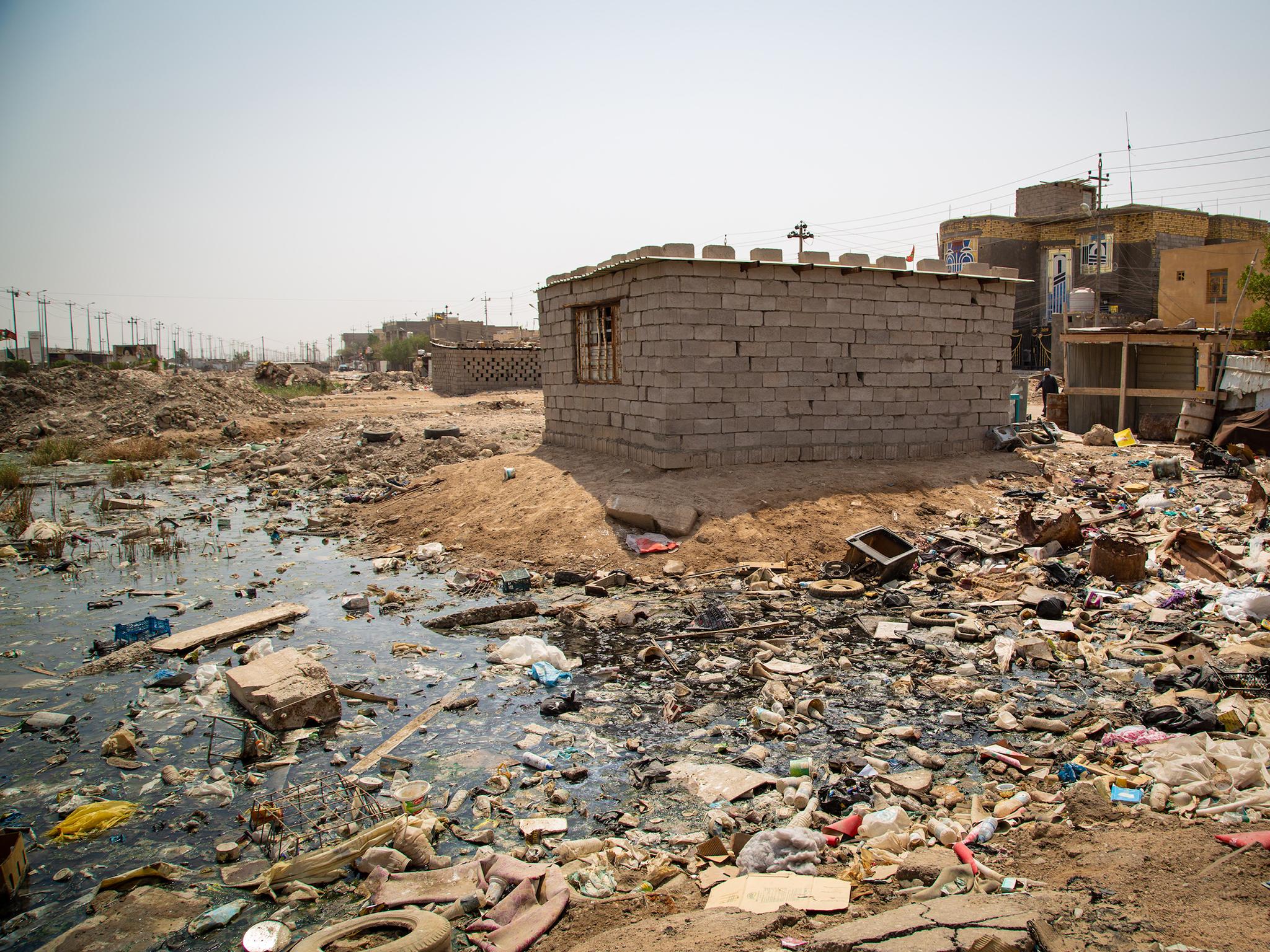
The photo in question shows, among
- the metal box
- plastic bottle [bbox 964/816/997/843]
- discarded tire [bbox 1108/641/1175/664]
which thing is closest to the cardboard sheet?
plastic bottle [bbox 964/816/997/843]

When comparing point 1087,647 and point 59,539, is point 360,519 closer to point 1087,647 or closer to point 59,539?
point 59,539

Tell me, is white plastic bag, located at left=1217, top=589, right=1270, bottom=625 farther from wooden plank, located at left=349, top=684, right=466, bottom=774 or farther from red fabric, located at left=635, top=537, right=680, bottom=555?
wooden plank, located at left=349, top=684, right=466, bottom=774

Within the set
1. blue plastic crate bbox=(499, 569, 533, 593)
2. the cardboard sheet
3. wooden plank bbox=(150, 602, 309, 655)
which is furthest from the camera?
blue plastic crate bbox=(499, 569, 533, 593)

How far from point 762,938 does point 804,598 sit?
16.0 ft

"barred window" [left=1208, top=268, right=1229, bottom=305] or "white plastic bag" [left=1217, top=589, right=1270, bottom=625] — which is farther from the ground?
"barred window" [left=1208, top=268, right=1229, bottom=305]

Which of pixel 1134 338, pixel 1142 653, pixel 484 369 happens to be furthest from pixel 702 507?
pixel 484 369

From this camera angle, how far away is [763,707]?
5.25 metres

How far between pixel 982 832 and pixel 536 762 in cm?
242

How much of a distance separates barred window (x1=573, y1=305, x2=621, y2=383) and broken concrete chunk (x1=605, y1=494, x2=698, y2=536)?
2679 millimetres

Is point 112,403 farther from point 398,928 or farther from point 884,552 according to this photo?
point 398,928

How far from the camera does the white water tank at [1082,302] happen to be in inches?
858

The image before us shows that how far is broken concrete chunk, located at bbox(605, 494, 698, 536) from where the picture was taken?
901cm

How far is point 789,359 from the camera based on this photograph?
10586mm

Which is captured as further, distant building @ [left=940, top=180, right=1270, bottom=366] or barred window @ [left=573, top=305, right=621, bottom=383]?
distant building @ [left=940, top=180, right=1270, bottom=366]
